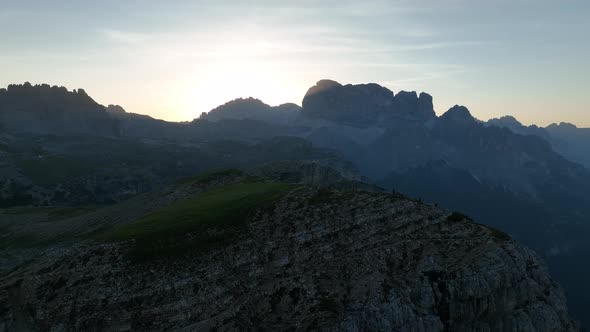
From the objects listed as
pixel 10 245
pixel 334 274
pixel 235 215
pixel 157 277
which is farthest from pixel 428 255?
pixel 10 245

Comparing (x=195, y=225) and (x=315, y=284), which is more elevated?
(x=195, y=225)

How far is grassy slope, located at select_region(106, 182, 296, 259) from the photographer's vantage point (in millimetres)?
50250

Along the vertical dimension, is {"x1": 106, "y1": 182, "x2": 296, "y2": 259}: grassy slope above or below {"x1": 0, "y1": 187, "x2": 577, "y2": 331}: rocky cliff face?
above

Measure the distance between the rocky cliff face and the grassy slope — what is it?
1.76 m

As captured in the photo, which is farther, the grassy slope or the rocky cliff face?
the grassy slope

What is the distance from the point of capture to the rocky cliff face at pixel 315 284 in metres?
42.7

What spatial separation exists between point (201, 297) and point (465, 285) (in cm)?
2937

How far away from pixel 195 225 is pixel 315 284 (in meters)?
17.9

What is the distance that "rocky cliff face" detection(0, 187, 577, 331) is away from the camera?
140 feet

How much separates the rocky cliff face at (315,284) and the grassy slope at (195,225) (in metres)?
1.76

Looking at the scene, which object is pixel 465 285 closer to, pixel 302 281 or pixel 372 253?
pixel 372 253

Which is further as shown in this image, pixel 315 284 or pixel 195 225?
pixel 195 225

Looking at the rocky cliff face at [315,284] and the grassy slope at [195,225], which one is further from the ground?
the grassy slope at [195,225]

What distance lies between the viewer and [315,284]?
4644 cm
